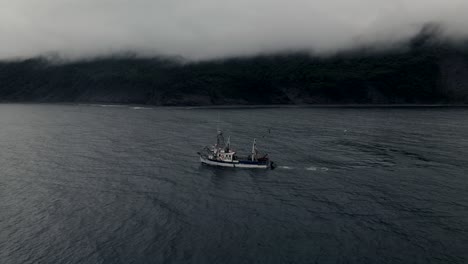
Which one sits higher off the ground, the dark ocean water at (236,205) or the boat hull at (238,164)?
the boat hull at (238,164)

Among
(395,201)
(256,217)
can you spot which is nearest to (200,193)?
(256,217)

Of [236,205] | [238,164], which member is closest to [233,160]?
[238,164]

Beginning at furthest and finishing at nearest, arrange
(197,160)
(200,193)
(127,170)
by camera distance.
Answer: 1. (197,160)
2. (127,170)
3. (200,193)

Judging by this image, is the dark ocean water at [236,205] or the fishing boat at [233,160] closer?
the dark ocean water at [236,205]

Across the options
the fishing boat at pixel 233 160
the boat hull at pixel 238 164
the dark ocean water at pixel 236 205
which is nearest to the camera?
the dark ocean water at pixel 236 205

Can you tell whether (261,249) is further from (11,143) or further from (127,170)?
(11,143)

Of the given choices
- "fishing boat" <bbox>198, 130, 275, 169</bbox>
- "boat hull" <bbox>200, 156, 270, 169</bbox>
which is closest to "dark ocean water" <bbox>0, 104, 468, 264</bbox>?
"boat hull" <bbox>200, 156, 270, 169</bbox>

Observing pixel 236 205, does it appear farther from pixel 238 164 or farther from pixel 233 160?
pixel 233 160

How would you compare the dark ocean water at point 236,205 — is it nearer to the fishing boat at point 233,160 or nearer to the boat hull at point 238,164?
the boat hull at point 238,164

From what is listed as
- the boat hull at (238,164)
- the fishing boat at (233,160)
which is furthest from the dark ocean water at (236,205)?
the fishing boat at (233,160)
